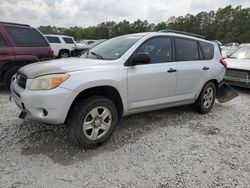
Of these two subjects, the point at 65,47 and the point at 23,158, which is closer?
the point at 23,158

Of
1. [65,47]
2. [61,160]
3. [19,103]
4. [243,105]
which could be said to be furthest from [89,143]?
[65,47]

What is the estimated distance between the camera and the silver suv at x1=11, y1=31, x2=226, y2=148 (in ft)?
9.96

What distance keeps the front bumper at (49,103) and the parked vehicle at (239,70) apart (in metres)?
6.21

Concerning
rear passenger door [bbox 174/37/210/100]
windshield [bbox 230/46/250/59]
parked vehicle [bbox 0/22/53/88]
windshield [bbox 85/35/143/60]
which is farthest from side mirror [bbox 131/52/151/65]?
windshield [bbox 230/46/250/59]

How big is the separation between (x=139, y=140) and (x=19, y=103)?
187 centimetres

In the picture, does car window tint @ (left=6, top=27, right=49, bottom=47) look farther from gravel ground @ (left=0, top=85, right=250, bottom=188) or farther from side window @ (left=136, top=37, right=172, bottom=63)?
side window @ (left=136, top=37, right=172, bottom=63)

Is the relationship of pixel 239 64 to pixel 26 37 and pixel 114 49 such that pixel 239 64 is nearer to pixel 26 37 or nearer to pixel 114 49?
pixel 114 49

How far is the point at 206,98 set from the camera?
5.21 meters

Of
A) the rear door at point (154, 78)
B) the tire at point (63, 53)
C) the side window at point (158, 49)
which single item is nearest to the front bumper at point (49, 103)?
the rear door at point (154, 78)

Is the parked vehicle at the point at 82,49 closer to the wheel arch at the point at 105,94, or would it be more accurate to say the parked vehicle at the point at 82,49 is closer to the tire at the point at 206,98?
the wheel arch at the point at 105,94

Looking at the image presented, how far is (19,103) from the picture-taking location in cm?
329

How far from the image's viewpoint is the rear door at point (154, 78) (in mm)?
3703

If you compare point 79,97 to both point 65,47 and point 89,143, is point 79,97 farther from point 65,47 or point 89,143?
point 65,47

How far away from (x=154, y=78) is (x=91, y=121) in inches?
51.8
